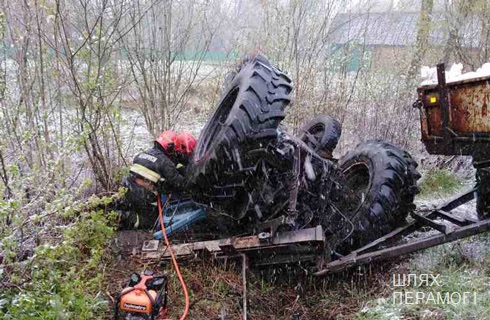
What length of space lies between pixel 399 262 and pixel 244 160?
182 cm

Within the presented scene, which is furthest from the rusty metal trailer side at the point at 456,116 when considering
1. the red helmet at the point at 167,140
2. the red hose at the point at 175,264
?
the red hose at the point at 175,264

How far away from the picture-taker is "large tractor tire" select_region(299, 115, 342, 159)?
200 inches

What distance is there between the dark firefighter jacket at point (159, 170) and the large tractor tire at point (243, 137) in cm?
15

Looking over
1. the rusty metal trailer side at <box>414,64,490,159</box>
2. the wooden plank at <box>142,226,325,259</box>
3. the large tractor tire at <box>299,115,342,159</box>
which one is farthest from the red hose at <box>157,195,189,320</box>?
the rusty metal trailer side at <box>414,64,490,159</box>

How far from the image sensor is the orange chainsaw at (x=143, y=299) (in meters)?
2.83

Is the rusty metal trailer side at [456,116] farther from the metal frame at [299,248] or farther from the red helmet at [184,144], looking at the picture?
the red helmet at [184,144]

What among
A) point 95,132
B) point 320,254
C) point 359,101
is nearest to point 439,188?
point 359,101

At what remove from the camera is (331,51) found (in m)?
7.29

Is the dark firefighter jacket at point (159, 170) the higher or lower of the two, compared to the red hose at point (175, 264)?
higher

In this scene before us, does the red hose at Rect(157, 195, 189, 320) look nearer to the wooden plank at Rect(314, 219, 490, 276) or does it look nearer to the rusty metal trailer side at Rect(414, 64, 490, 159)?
the wooden plank at Rect(314, 219, 490, 276)

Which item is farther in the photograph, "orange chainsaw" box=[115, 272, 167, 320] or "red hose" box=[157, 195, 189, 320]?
"red hose" box=[157, 195, 189, 320]

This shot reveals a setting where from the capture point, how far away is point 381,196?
421 cm

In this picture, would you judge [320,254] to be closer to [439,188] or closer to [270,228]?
[270,228]

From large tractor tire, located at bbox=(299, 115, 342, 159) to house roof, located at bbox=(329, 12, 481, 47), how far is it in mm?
2363
